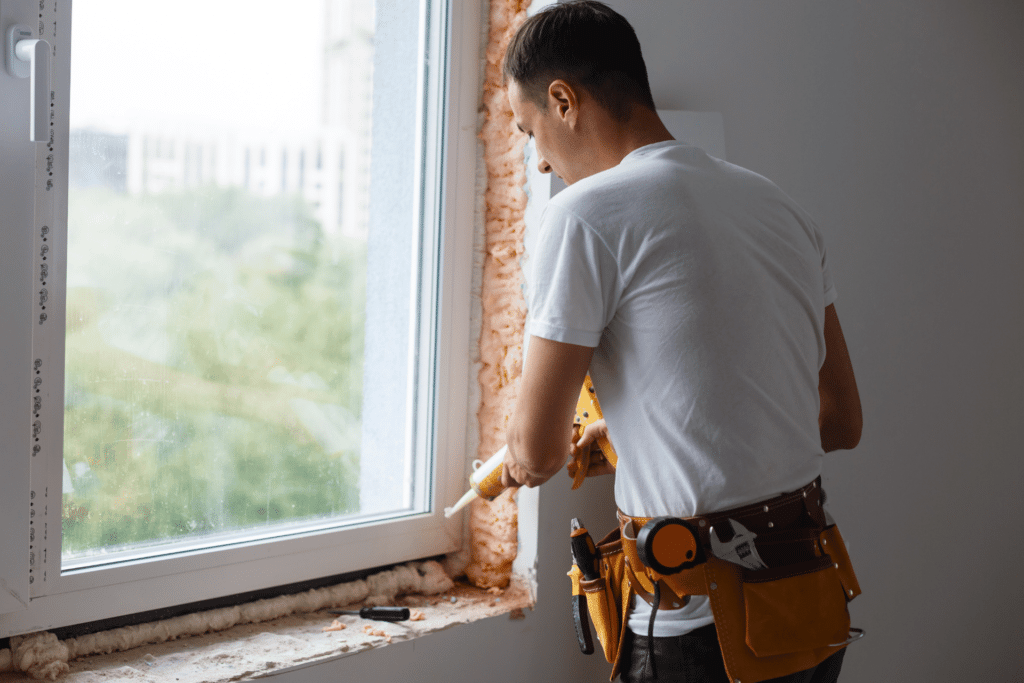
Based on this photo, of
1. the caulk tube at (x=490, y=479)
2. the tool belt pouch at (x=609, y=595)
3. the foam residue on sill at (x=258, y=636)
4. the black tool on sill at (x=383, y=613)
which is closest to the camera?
the tool belt pouch at (x=609, y=595)

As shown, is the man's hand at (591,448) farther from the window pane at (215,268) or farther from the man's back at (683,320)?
the window pane at (215,268)

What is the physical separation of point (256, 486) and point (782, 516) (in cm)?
93

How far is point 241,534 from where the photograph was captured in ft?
4.47

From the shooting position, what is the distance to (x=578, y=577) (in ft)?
3.48

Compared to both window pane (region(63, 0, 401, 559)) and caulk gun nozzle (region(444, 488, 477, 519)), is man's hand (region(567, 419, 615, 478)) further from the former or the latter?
window pane (region(63, 0, 401, 559))

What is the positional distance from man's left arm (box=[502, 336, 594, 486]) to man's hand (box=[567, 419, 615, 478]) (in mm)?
203

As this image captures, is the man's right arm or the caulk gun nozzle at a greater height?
the man's right arm

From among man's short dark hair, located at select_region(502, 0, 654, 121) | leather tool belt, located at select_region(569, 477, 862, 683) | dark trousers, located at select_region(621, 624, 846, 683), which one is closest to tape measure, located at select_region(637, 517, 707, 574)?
leather tool belt, located at select_region(569, 477, 862, 683)

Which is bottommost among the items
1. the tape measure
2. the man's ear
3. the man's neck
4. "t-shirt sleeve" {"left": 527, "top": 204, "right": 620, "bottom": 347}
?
the tape measure

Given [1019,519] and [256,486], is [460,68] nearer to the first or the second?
[256,486]

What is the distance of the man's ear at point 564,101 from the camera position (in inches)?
40.0

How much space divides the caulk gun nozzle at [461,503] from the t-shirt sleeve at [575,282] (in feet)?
1.99

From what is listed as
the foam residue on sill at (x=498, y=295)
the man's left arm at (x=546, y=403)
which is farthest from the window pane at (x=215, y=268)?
the man's left arm at (x=546, y=403)

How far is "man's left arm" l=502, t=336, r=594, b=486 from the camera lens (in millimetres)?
902
